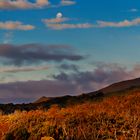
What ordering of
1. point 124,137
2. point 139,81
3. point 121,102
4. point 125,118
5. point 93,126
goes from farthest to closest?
1. point 139,81
2. point 121,102
3. point 125,118
4. point 93,126
5. point 124,137

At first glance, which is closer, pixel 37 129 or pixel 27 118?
pixel 37 129

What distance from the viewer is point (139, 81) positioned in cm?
8750

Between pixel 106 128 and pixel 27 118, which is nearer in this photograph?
pixel 106 128

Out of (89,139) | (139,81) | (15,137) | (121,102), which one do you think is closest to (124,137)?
(89,139)

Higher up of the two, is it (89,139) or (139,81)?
(139,81)

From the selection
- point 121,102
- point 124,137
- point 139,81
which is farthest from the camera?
point 139,81

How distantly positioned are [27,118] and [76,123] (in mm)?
2883

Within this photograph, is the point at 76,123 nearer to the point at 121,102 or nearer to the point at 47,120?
the point at 47,120

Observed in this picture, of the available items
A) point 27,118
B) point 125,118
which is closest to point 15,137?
point 27,118

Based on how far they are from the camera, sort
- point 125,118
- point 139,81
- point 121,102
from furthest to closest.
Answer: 1. point 139,81
2. point 121,102
3. point 125,118

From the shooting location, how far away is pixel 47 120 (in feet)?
84.8

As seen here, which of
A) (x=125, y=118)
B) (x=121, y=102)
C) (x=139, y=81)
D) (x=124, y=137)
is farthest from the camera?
(x=139, y=81)

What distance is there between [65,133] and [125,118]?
438cm

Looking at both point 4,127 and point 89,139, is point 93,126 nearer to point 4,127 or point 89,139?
point 89,139
